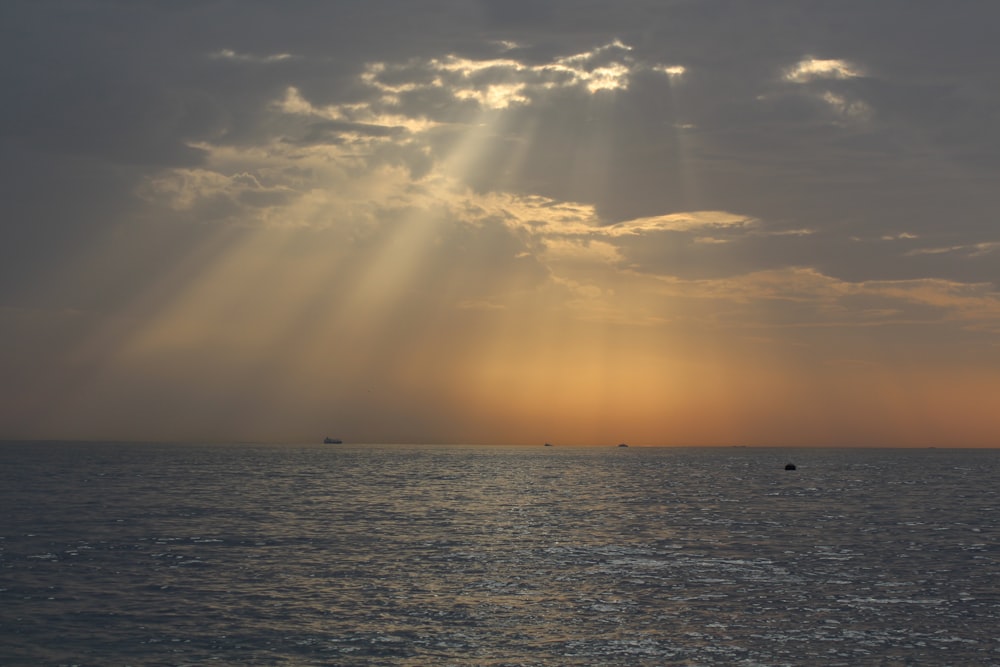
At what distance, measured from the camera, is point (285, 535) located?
6638 centimetres

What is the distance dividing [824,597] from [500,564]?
18.2 metres

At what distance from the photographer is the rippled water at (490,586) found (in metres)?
33.2

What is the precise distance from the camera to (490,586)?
150 feet

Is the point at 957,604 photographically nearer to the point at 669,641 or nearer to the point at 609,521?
the point at 669,641

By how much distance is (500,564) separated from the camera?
5334 centimetres

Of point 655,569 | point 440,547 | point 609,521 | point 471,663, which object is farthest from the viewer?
point 609,521

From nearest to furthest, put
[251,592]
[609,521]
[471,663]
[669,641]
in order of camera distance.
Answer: [471,663]
[669,641]
[251,592]
[609,521]

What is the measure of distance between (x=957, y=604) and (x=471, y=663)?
2432 centimetres

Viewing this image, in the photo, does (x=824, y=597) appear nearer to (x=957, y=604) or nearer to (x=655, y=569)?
(x=957, y=604)

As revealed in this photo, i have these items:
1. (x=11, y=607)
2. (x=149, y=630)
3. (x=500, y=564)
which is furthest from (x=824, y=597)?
(x=11, y=607)

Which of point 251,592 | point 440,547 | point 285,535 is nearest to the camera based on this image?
point 251,592

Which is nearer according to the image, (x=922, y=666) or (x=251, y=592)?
(x=922, y=666)

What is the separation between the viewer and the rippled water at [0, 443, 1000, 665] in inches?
1305

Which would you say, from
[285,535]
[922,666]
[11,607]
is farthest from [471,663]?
[285,535]
